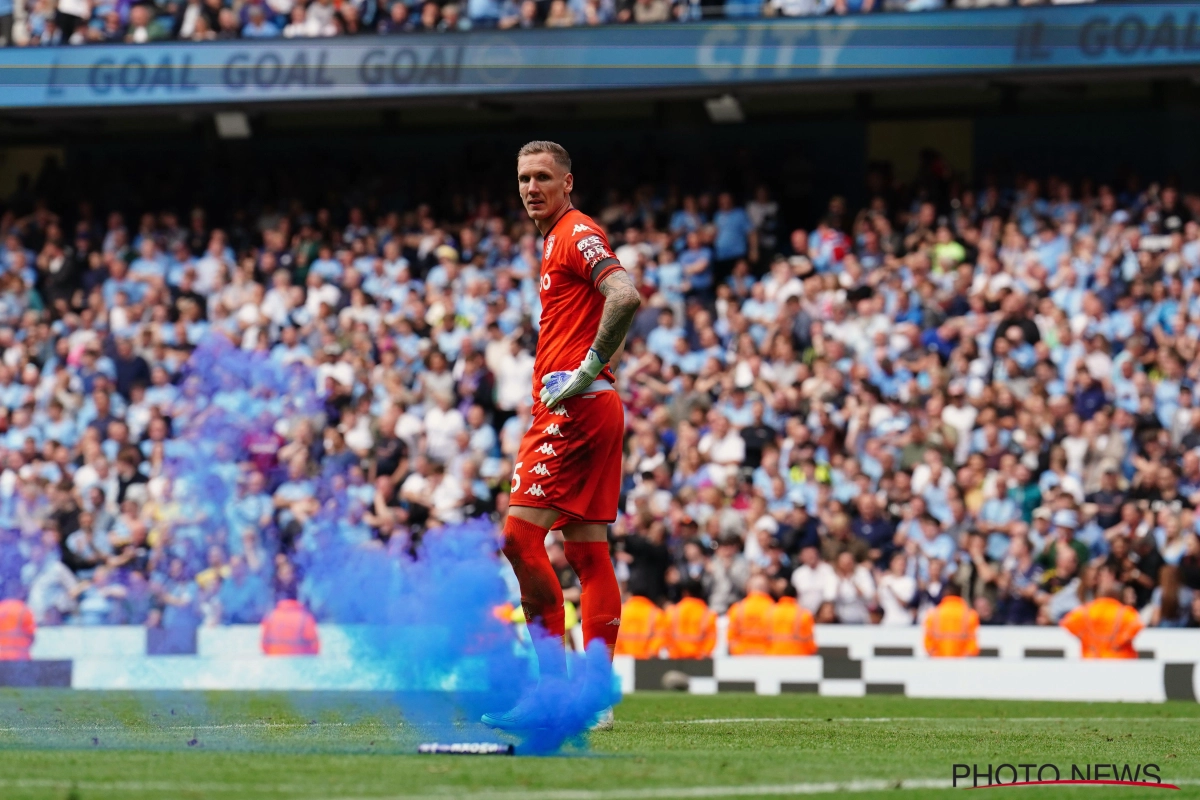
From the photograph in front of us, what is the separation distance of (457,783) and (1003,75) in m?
17.7

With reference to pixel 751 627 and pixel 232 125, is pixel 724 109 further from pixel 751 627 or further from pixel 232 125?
pixel 751 627

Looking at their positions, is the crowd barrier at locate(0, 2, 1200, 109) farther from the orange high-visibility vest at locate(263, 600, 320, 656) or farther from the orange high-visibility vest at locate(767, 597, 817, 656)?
the orange high-visibility vest at locate(263, 600, 320, 656)

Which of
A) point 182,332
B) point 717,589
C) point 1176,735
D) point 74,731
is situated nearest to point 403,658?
point 74,731

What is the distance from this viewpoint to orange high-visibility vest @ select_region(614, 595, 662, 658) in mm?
17281

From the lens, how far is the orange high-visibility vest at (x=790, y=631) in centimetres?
1648

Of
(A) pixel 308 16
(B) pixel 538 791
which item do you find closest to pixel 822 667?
(B) pixel 538 791

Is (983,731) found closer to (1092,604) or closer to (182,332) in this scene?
(1092,604)

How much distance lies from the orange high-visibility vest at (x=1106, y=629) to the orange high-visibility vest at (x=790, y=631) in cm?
220

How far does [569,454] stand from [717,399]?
12433 mm

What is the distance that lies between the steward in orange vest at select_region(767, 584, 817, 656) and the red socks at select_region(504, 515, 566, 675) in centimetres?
844

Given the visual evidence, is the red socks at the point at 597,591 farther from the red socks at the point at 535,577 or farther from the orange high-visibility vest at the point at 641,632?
the orange high-visibility vest at the point at 641,632

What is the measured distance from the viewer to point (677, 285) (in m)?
22.5
